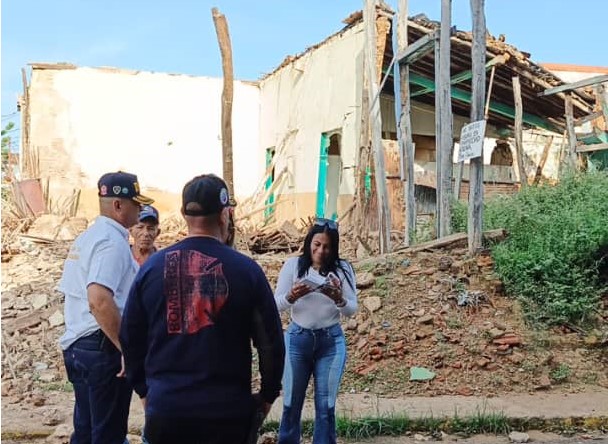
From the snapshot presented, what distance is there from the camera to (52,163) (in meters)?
16.9

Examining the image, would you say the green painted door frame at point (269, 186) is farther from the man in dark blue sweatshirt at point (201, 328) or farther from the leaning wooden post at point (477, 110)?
the man in dark blue sweatshirt at point (201, 328)

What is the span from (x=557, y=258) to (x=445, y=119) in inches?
95.7

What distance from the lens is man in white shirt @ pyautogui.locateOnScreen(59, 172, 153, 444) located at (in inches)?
126

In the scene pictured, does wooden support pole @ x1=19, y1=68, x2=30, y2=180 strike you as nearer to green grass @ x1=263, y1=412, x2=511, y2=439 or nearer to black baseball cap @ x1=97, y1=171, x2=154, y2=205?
green grass @ x1=263, y1=412, x2=511, y2=439

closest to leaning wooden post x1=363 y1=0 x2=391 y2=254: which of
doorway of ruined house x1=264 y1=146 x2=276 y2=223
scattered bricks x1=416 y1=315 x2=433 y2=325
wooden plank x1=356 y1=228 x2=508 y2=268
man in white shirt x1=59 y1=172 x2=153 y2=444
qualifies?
wooden plank x1=356 y1=228 x2=508 y2=268

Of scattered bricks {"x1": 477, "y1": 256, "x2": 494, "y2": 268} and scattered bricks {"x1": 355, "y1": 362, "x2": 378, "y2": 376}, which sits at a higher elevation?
scattered bricks {"x1": 477, "y1": 256, "x2": 494, "y2": 268}

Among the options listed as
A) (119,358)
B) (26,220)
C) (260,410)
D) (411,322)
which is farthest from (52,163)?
(260,410)

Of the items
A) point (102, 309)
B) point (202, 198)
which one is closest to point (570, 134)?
point (102, 309)

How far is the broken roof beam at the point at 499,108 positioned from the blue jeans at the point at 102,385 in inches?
437

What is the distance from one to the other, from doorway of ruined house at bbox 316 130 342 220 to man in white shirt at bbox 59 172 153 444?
10.8 m

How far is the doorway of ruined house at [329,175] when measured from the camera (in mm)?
14641

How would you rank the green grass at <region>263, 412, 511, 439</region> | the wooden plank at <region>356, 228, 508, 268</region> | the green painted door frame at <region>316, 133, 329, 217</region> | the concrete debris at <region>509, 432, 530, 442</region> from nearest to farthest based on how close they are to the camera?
the concrete debris at <region>509, 432, 530, 442</region> < the green grass at <region>263, 412, 511, 439</region> < the wooden plank at <region>356, 228, 508, 268</region> < the green painted door frame at <region>316, 133, 329, 217</region>

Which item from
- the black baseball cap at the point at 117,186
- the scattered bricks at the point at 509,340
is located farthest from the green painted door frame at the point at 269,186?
the black baseball cap at the point at 117,186

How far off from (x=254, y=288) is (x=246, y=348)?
0.23m
